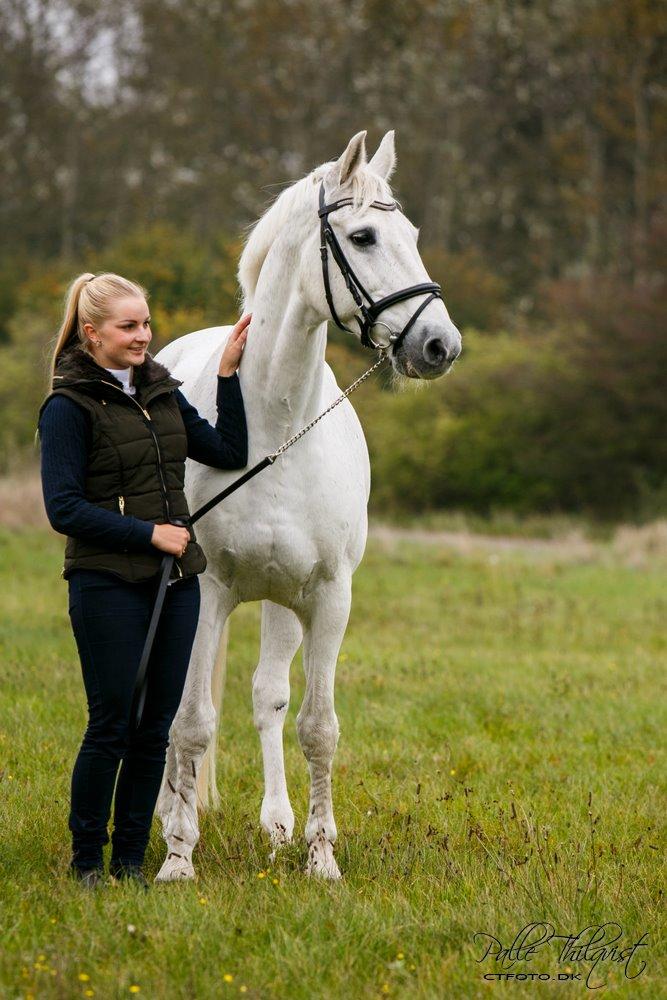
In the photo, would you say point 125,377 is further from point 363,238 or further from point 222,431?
point 363,238

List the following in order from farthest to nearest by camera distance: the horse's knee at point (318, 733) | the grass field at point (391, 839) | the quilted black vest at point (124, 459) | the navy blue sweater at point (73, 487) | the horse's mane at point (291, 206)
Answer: the horse's knee at point (318, 733), the horse's mane at point (291, 206), the quilted black vest at point (124, 459), the navy blue sweater at point (73, 487), the grass field at point (391, 839)

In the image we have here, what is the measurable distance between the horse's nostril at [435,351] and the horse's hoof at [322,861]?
6.54ft

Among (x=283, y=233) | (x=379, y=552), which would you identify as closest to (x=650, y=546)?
(x=379, y=552)

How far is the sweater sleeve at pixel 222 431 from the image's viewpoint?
4547 millimetres

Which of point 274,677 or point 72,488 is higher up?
point 72,488

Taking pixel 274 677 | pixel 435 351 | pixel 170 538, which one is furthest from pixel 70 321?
pixel 274 677

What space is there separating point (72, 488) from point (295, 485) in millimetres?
938

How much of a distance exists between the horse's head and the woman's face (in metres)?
0.69

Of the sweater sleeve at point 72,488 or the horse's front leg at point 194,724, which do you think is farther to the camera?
the horse's front leg at point 194,724

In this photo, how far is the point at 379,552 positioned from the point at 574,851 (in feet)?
43.9

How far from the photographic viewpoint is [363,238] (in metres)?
4.27

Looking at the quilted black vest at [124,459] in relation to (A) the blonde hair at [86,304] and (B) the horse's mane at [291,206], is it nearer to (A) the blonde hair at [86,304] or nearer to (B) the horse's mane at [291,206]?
(A) the blonde hair at [86,304]

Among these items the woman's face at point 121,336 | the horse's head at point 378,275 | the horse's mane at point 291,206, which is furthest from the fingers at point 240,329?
the woman's face at point 121,336

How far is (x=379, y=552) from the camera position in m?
18.2
